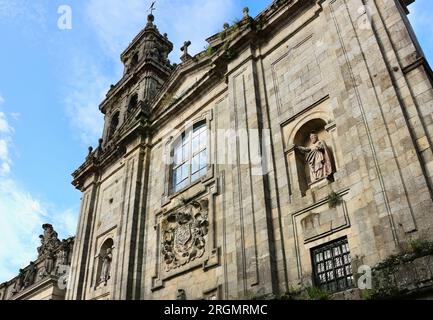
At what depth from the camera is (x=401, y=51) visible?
9289 mm

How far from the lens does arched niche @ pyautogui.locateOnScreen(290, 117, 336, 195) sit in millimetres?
10359

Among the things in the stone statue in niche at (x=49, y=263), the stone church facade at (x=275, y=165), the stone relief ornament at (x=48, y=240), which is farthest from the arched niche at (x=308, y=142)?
the stone relief ornament at (x=48, y=240)

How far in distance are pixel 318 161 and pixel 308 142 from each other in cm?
99

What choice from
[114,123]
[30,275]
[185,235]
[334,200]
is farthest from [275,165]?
[30,275]

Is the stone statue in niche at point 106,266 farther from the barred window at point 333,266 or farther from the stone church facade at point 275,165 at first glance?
the barred window at point 333,266

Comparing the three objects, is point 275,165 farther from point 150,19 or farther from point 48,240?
point 48,240

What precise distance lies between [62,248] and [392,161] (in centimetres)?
2186

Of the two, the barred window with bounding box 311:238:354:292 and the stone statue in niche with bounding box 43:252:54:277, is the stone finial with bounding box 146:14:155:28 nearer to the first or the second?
the stone statue in niche with bounding box 43:252:54:277

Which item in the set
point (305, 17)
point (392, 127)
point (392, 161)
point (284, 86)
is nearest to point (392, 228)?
point (392, 161)

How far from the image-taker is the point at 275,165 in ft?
37.1

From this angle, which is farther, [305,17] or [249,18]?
[249,18]

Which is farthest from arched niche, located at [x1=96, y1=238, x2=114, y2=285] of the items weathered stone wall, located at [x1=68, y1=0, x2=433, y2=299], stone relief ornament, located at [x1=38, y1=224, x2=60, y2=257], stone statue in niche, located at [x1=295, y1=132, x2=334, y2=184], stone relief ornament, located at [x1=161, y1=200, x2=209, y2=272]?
stone relief ornament, located at [x1=38, y1=224, x2=60, y2=257]

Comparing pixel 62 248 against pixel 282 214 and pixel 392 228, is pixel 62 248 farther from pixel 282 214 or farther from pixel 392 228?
pixel 392 228
